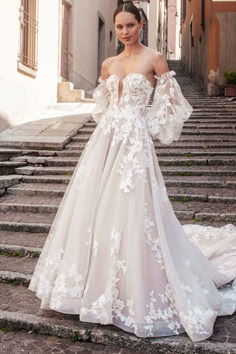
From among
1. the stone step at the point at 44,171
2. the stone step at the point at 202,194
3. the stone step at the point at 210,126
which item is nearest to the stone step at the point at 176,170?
the stone step at the point at 44,171

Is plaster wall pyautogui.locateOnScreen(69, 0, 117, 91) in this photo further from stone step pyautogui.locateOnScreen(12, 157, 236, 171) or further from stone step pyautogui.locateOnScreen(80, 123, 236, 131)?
stone step pyautogui.locateOnScreen(12, 157, 236, 171)

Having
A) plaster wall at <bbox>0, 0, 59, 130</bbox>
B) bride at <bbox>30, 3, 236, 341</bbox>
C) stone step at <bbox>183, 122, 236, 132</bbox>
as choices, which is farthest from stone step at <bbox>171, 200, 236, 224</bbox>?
plaster wall at <bbox>0, 0, 59, 130</bbox>

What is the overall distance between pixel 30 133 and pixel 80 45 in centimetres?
659

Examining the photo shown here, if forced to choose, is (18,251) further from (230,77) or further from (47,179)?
(230,77)

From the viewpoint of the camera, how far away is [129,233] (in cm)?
264

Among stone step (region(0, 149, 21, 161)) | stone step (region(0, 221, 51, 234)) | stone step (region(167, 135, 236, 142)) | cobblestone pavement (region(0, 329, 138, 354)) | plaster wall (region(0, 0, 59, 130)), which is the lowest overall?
cobblestone pavement (region(0, 329, 138, 354))

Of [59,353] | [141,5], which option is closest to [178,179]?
[59,353]

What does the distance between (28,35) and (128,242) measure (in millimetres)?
8335

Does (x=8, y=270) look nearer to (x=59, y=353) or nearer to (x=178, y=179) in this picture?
(x=59, y=353)

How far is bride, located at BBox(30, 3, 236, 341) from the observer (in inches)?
102

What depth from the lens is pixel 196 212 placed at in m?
5.03

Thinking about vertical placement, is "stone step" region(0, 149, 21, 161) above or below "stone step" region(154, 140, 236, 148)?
below

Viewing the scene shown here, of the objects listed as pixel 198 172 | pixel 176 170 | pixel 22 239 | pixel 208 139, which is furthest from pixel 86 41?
pixel 22 239

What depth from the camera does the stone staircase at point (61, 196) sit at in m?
2.67
